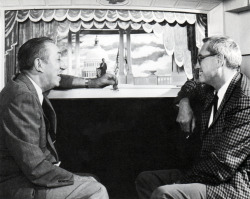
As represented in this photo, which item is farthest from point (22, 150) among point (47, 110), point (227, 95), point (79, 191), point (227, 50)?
point (227, 50)

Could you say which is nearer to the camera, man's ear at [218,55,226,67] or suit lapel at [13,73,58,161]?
suit lapel at [13,73,58,161]

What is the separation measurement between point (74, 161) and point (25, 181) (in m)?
0.88

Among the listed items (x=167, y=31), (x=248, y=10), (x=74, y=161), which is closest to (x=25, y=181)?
(x=74, y=161)

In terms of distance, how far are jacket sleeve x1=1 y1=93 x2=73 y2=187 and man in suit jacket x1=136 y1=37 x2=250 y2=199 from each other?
23.4 inches

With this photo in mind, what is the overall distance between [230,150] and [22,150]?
3.41 feet

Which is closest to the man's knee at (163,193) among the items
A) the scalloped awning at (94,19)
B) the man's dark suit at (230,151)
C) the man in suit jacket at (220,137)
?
the man in suit jacket at (220,137)

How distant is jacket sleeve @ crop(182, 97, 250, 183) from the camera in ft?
5.17

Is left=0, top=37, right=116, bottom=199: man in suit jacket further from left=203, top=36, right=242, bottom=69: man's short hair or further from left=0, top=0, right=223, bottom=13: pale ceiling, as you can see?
left=0, top=0, right=223, bottom=13: pale ceiling

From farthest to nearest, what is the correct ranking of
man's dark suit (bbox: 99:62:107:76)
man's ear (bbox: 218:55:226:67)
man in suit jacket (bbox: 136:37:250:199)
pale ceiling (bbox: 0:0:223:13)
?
man's dark suit (bbox: 99:62:107:76)
pale ceiling (bbox: 0:0:223:13)
man's ear (bbox: 218:55:226:67)
man in suit jacket (bbox: 136:37:250:199)

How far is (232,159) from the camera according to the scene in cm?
157

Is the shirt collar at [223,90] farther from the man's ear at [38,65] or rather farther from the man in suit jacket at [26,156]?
the man's ear at [38,65]

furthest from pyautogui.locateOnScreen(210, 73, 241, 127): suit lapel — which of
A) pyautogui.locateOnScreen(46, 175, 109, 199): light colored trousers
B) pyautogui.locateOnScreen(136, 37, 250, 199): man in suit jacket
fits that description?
pyautogui.locateOnScreen(46, 175, 109, 199): light colored trousers

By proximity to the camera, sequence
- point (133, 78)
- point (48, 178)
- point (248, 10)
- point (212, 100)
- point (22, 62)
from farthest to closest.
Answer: point (133, 78) < point (248, 10) < point (212, 100) < point (22, 62) < point (48, 178)

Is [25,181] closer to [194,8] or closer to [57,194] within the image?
[57,194]
